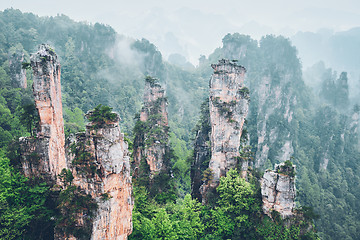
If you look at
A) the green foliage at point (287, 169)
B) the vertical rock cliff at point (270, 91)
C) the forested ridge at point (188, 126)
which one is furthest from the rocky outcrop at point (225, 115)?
the vertical rock cliff at point (270, 91)

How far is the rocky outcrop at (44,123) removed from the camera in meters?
16.8

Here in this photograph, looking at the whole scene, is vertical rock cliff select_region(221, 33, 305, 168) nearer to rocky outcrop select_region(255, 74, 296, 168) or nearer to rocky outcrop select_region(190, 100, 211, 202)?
rocky outcrop select_region(255, 74, 296, 168)

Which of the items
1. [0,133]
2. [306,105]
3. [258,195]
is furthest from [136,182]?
[306,105]

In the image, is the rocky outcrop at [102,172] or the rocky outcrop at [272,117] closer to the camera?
the rocky outcrop at [102,172]

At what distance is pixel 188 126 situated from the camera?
2443 inches

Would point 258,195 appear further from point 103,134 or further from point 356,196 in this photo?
point 356,196

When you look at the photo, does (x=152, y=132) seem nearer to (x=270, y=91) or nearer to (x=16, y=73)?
(x=16, y=73)

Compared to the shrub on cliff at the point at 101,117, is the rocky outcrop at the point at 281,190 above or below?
below

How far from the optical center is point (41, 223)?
14680mm

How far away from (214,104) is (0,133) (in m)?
23.0

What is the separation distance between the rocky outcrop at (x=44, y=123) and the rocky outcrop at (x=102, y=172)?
6041 millimetres

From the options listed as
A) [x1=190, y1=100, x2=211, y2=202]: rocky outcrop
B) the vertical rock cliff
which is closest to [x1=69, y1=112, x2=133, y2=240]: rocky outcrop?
[x1=190, y1=100, x2=211, y2=202]: rocky outcrop

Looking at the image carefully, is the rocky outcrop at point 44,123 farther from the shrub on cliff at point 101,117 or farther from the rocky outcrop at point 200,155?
the rocky outcrop at point 200,155

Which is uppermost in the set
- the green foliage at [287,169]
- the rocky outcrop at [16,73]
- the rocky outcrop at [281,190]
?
the rocky outcrop at [16,73]
